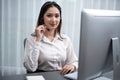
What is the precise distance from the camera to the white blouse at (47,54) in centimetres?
186

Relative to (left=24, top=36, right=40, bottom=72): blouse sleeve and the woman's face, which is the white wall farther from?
(left=24, top=36, right=40, bottom=72): blouse sleeve

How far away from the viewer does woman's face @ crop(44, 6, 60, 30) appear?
1.94 metres

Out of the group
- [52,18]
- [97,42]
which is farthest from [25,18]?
[97,42]

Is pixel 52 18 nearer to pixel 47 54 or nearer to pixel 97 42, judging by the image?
pixel 47 54

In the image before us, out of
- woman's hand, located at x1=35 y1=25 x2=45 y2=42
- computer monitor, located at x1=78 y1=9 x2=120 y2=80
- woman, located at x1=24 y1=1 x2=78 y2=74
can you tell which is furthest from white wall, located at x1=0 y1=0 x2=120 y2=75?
computer monitor, located at x1=78 y1=9 x2=120 y2=80

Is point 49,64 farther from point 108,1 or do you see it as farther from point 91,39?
point 108,1

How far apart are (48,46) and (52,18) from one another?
0.26 metres

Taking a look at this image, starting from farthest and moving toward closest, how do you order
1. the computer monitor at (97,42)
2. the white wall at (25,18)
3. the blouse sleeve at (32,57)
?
1. the white wall at (25,18)
2. the blouse sleeve at (32,57)
3. the computer monitor at (97,42)

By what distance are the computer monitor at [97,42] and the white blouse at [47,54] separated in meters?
0.68

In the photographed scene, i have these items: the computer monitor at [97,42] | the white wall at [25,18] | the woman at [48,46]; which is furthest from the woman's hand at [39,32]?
the white wall at [25,18]

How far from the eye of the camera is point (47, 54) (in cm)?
191

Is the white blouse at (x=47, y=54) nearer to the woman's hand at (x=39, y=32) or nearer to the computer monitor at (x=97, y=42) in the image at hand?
the woman's hand at (x=39, y=32)

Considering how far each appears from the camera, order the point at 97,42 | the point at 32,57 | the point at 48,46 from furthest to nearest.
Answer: the point at 48,46 < the point at 32,57 < the point at 97,42

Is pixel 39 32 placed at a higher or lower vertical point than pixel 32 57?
higher
